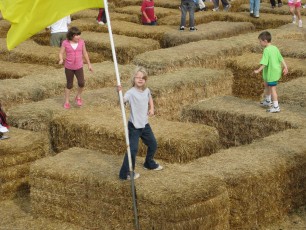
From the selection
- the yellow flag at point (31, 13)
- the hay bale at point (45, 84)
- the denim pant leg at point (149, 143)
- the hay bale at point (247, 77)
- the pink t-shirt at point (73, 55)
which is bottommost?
the hay bale at point (247, 77)

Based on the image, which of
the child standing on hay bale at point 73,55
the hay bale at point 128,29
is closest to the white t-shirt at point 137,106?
the child standing on hay bale at point 73,55

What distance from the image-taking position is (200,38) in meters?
26.2

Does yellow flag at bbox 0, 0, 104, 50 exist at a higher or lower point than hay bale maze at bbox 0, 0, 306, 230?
higher

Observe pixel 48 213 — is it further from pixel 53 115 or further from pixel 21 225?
pixel 53 115

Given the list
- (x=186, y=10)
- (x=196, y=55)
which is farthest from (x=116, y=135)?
(x=186, y=10)

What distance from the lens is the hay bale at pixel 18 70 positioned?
2104 centimetres

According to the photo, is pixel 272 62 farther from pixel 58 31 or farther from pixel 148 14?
pixel 148 14

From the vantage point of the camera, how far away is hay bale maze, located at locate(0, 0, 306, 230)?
38.5 ft

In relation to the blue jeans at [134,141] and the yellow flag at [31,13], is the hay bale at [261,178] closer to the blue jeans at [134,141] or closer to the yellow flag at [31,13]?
the blue jeans at [134,141]

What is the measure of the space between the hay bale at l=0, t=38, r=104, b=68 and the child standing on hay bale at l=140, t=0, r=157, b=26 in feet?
19.0

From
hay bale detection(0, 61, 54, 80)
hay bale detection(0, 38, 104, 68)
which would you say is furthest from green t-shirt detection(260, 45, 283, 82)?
hay bale detection(0, 38, 104, 68)

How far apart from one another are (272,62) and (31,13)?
5709mm

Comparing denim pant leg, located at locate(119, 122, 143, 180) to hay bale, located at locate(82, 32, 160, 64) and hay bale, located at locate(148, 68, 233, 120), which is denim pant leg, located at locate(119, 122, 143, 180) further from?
hay bale, located at locate(82, 32, 160, 64)

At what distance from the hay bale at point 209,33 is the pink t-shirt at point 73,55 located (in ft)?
31.2
